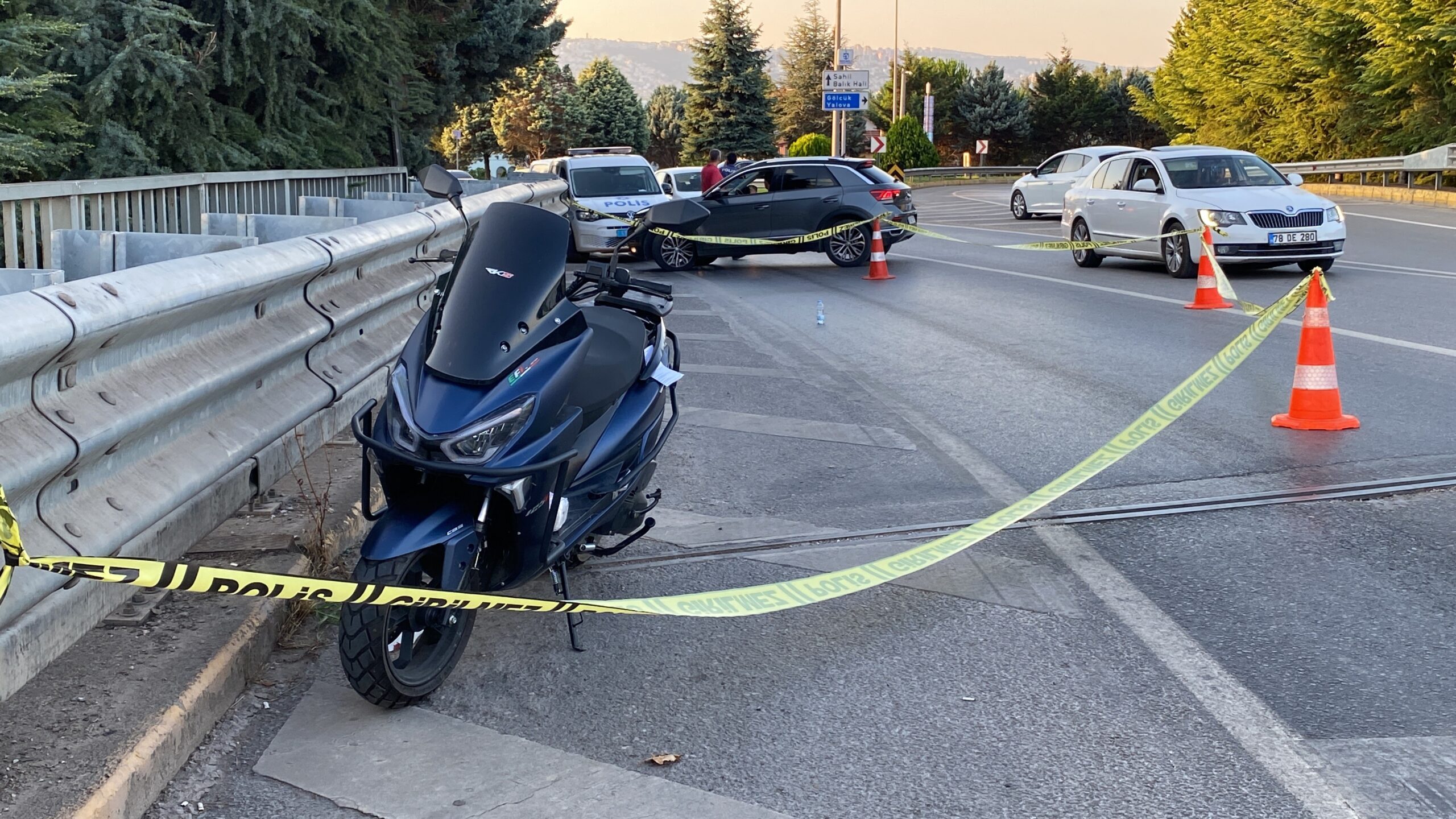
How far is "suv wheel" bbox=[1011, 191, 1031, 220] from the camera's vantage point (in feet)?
103

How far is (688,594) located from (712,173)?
61.5 feet

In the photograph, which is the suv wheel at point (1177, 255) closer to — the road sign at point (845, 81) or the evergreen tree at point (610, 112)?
the road sign at point (845, 81)

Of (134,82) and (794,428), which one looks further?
(134,82)

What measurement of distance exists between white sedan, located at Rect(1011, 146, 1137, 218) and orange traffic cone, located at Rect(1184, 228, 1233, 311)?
52.5ft

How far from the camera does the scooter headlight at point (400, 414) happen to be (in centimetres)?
408

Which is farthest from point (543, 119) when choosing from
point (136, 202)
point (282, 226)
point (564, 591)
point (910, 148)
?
point (564, 591)

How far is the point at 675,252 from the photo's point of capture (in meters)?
20.0

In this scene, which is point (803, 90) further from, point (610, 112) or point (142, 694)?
point (142, 694)

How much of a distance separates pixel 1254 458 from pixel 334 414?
15.1 ft

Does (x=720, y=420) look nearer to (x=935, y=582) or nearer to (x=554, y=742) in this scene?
(x=935, y=582)

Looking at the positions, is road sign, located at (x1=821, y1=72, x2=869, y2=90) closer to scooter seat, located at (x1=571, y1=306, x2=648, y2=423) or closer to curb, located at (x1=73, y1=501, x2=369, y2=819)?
scooter seat, located at (x1=571, y1=306, x2=648, y2=423)

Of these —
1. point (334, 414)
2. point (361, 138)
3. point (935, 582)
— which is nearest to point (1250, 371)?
point (935, 582)

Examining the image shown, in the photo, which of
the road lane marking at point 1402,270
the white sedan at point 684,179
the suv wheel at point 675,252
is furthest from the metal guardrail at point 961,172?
the road lane marking at point 1402,270

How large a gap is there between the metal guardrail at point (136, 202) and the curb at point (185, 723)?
318 centimetres
